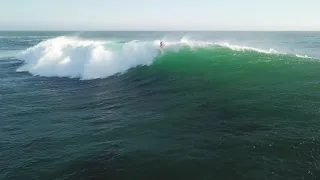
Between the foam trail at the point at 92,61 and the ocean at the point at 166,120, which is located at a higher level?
the foam trail at the point at 92,61

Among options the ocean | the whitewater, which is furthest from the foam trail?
the ocean

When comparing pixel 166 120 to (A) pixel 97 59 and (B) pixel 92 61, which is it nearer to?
(B) pixel 92 61

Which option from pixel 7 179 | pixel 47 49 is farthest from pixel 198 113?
pixel 47 49

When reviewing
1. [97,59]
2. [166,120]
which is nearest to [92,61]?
[97,59]

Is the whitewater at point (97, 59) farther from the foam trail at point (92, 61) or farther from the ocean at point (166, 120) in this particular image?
the ocean at point (166, 120)

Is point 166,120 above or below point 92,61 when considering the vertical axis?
below

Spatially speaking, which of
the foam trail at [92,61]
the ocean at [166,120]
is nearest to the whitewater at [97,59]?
the foam trail at [92,61]

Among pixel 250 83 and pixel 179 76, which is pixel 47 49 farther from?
pixel 250 83

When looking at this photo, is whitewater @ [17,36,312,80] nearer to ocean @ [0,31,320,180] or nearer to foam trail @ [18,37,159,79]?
foam trail @ [18,37,159,79]
